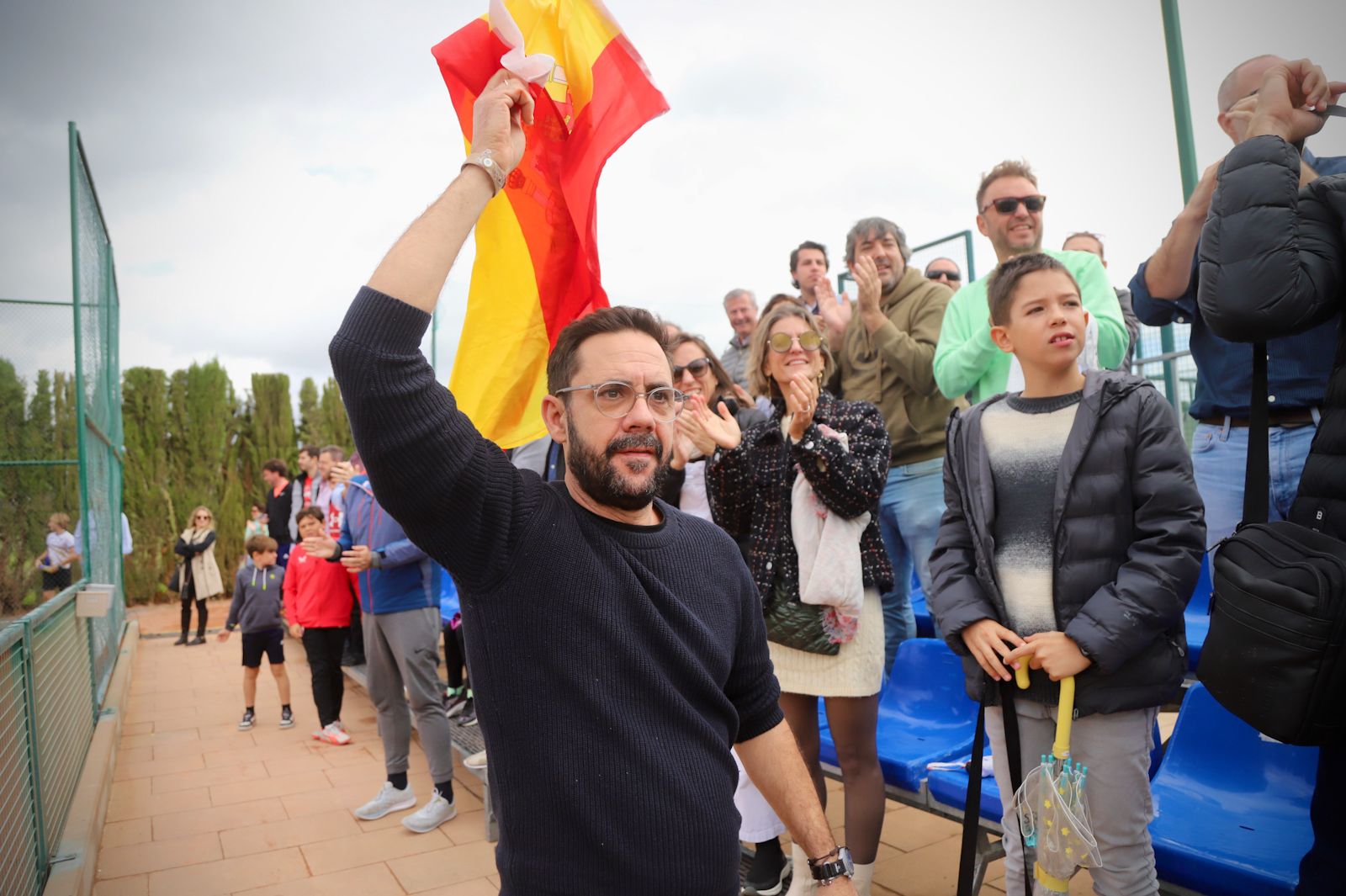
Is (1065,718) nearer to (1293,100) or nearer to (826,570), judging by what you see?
(826,570)

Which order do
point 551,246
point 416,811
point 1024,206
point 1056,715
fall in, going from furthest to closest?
point 416,811, point 1024,206, point 551,246, point 1056,715

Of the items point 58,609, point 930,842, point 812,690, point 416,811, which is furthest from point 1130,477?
point 58,609

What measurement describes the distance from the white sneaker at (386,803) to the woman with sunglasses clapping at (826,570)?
2906 mm

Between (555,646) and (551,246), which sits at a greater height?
(551,246)

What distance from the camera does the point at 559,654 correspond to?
5.24 feet

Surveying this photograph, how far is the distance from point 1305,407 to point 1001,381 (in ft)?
4.46

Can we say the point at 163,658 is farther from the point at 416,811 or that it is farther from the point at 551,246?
the point at 551,246

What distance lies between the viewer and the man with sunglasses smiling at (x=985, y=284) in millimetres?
3557

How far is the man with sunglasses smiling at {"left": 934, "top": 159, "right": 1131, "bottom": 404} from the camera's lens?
11.7ft

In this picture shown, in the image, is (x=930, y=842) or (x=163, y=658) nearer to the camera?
(x=930, y=842)

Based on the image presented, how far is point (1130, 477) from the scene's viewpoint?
2.34 metres

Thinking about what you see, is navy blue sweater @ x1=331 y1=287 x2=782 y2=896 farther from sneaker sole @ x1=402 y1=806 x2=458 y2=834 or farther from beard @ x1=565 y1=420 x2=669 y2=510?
sneaker sole @ x1=402 y1=806 x2=458 y2=834

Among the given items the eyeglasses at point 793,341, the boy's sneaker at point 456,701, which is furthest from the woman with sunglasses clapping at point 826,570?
the boy's sneaker at point 456,701

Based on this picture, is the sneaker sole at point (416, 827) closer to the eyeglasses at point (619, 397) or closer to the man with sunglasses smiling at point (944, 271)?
the eyeglasses at point (619, 397)
